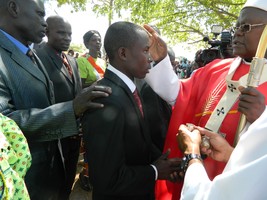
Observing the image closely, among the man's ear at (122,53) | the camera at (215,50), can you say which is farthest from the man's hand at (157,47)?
the camera at (215,50)

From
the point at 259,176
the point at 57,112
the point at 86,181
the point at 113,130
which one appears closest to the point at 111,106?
the point at 113,130

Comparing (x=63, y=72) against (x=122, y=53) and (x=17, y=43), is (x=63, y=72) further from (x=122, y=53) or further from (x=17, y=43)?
(x=122, y=53)

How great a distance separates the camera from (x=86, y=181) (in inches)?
161

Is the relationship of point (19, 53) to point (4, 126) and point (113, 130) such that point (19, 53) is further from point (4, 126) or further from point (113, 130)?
point (113, 130)

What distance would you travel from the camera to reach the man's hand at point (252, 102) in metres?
1.38

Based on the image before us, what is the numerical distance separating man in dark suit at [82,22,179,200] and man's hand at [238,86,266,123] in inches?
24.6

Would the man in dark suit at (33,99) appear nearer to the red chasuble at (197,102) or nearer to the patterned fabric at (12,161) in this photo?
the patterned fabric at (12,161)

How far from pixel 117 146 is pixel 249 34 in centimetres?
116

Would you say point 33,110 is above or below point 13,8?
below

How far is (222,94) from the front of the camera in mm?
2062

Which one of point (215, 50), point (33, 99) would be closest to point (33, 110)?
point (33, 99)

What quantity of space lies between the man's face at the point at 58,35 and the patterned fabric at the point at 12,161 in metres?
2.32

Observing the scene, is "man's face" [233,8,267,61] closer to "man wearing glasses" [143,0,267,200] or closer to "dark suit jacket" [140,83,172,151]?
"man wearing glasses" [143,0,267,200]

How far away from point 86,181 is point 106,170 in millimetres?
2633
